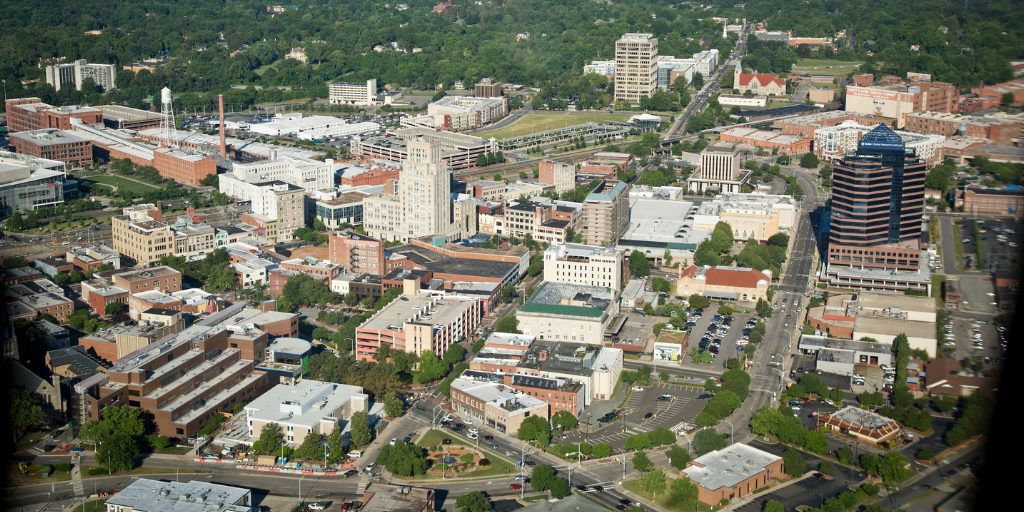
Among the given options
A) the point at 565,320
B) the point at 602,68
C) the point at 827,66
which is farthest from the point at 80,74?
the point at 827,66

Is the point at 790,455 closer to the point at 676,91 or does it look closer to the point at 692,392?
the point at 692,392

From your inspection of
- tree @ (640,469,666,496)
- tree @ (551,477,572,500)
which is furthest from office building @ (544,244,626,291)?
tree @ (551,477,572,500)

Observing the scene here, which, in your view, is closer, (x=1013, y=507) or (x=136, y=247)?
(x=1013, y=507)

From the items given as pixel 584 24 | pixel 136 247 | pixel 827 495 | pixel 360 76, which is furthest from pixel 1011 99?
pixel 584 24

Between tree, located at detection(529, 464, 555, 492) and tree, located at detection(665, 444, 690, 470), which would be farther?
tree, located at detection(665, 444, 690, 470)

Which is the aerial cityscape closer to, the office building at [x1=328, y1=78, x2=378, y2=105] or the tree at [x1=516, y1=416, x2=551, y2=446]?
the tree at [x1=516, y1=416, x2=551, y2=446]

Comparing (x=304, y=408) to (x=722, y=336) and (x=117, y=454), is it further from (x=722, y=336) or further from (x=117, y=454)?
(x=722, y=336)
